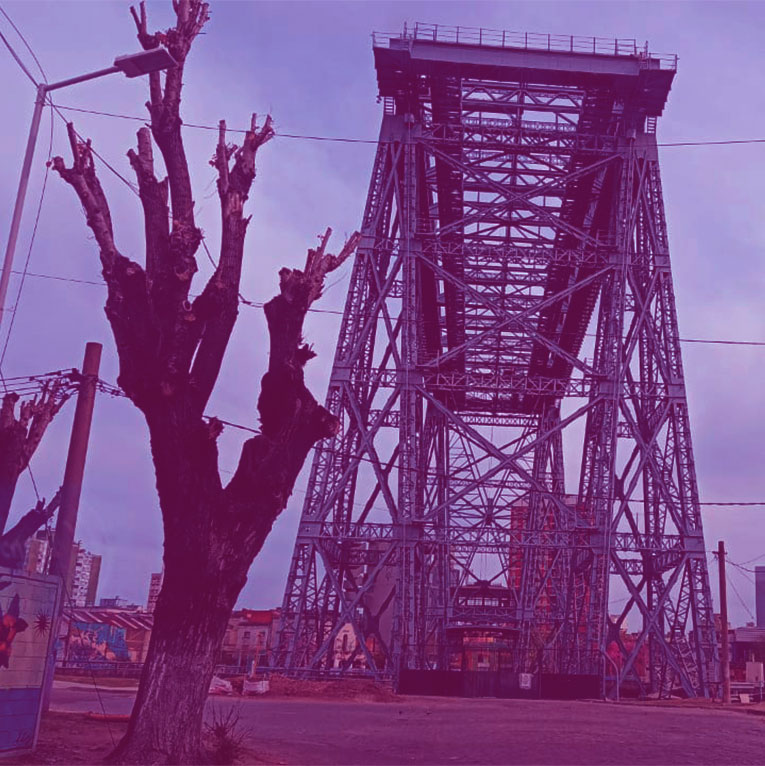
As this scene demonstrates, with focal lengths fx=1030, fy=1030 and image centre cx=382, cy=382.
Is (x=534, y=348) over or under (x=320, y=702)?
over

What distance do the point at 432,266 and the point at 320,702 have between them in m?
14.2

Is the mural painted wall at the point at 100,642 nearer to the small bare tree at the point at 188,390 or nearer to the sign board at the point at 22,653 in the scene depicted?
the sign board at the point at 22,653

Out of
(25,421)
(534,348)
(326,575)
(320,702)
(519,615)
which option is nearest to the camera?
(25,421)

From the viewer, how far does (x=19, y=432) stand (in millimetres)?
22297

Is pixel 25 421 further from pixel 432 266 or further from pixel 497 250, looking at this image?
pixel 497 250

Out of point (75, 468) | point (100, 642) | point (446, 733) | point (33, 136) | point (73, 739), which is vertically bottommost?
point (73, 739)

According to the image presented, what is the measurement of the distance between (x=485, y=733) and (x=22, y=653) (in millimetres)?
8503

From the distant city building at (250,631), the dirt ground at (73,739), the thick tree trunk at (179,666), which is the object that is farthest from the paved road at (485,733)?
the distant city building at (250,631)

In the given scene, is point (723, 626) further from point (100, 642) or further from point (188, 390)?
point (100, 642)

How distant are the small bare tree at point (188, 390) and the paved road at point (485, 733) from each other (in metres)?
2.46

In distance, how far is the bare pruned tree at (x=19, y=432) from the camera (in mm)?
22094

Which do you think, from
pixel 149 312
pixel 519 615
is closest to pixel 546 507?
pixel 519 615

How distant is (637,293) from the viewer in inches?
1357

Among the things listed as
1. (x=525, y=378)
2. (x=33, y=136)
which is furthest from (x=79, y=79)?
(x=525, y=378)
